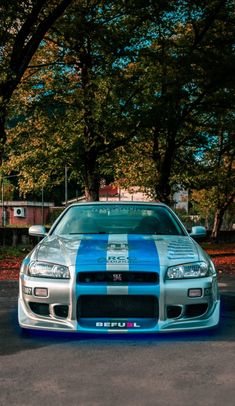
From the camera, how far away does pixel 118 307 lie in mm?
5109

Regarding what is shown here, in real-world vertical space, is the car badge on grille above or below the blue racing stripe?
below

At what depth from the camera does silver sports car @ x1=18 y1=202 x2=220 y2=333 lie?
509cm

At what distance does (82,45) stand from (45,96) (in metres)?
2.64

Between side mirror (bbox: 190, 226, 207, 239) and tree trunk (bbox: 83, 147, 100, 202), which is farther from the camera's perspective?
tree trunk (bbox: 83, 147, 100, 202)

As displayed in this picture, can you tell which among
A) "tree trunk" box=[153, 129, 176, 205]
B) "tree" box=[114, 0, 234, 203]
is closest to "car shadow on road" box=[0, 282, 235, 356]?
"tree" box=[114, 0, 234, 203]

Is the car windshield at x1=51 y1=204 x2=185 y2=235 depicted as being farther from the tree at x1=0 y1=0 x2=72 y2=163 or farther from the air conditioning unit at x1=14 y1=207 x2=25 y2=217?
the air conditioning unit at x1=14 y1=207 x2=25 y2=217

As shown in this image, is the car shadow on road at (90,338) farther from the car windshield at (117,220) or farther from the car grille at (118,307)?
the car windshield at (117,220)

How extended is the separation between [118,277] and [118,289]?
119 millimetres

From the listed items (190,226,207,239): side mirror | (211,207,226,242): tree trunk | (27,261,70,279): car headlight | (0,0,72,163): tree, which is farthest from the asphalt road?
(211,207,226,242): tree trunk

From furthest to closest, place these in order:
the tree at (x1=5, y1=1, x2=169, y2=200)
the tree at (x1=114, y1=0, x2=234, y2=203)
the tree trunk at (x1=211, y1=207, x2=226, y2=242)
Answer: the tree trunk at (x1=211, y1=207, x2=226, y2=242), the tree at (x1=114, y1=0, x2=234, y2=203), the tree at (x1=5, y1=1, x2=169, y2=200)

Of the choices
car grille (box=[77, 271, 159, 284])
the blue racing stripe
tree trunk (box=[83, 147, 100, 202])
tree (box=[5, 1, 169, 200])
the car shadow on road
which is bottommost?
the car shadow on road

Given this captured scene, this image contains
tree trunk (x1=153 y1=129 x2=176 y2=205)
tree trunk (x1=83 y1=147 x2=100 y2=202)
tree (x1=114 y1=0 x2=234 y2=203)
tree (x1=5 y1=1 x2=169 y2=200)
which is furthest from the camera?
tree trunk (x1=153 y1=129 x2=176 y2=205)

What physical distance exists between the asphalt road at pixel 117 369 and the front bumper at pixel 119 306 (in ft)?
0.68

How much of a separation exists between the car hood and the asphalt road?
2.48 feet
